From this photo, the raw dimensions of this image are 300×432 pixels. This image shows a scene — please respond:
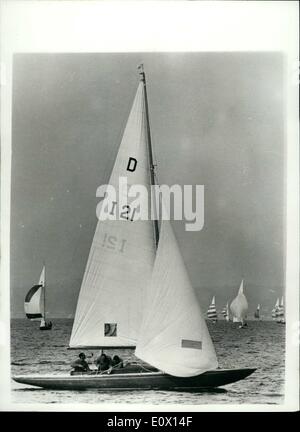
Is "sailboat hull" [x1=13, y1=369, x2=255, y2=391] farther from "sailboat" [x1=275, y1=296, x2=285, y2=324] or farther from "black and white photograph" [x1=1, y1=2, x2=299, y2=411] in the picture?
"sailboat" [x1=275, y1=296, x2=285, y2=324]

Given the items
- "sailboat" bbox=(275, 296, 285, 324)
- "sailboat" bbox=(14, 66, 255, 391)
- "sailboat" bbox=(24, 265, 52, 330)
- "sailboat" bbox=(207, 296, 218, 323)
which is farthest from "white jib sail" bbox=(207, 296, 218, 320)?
"sailboat" bbox=(24, 265, 52, 330)

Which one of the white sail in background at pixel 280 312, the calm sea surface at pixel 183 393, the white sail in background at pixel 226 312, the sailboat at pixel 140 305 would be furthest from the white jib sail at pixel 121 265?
the white sail in background at pixel 280 312

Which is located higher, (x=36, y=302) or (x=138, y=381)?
(x=36, y=302)

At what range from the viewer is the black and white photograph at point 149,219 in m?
8.83

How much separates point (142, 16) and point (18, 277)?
3603 mm

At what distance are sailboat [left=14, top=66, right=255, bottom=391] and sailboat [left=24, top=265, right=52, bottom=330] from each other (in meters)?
0.52

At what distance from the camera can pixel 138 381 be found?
909 centimetres

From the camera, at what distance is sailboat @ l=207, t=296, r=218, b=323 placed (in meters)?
9.77

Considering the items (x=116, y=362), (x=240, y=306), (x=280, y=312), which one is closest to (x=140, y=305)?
(x=116, y=362)

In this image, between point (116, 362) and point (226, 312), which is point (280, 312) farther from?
point (116, 362)

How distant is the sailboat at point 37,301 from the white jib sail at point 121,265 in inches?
20.5

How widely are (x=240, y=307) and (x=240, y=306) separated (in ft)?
0.24

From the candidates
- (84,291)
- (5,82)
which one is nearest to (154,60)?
(5,82)

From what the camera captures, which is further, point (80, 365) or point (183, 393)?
point (80, 365)
